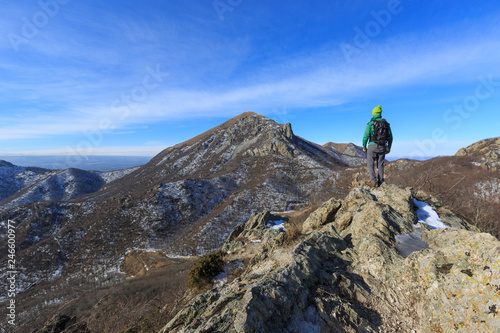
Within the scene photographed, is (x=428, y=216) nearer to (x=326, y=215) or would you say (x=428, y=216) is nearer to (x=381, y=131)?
(x=326, y=215)

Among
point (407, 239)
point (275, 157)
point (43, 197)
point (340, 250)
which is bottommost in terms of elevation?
point (43, 197)

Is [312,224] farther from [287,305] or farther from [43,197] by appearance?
[43,197]

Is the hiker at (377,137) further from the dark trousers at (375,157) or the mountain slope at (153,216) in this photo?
the mountain slope at (153,216)

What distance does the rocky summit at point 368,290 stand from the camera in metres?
4.18

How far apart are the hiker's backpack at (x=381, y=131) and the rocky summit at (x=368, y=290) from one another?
4.21 meters

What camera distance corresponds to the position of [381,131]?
984 centimetres

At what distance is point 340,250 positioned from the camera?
8.02 meters

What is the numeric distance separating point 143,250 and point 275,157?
68.1 m

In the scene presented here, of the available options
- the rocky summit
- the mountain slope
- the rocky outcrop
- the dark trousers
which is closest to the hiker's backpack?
the dark trousers

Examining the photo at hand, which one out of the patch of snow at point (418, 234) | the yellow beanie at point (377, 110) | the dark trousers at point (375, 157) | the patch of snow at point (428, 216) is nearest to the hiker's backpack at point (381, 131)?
the dark trousers at point (375, 157)

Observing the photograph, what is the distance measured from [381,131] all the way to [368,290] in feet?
24.9

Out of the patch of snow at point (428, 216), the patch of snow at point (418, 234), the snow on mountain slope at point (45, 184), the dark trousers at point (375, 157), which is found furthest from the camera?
the snow on mountain slope at point (45, 184)

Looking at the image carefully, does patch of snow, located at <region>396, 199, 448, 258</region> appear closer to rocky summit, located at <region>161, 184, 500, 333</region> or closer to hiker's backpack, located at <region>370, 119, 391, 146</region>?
rocky summit, located at <region>161, 184, 500, 333</region>

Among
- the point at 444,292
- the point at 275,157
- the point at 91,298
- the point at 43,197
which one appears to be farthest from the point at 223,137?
the point at 444,292
